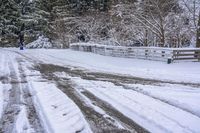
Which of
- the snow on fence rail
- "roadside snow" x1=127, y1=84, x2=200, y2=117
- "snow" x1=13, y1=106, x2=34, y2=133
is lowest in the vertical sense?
"roadside snow" x1=127, y1=84, x2=200, y2=117

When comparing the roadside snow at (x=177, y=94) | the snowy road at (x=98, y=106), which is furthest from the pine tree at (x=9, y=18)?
the roadside snow at (x=177, y=94)

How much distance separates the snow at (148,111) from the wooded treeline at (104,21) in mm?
14992

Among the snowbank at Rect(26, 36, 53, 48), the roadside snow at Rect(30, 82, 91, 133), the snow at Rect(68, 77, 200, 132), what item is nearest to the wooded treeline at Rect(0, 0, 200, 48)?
the snowbank at Rect(26, 36, 53, 48)

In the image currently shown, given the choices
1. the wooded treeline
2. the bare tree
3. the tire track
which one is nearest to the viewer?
the tire track

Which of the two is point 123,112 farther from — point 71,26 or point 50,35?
point 50,35

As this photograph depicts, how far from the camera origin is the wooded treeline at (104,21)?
2847 centimetres

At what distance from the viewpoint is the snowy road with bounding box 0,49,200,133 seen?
7227mm

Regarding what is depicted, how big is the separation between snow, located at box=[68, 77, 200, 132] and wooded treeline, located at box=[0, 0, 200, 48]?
14992 mm

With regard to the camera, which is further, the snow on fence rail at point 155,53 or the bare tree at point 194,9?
the bare tree at point 194,9

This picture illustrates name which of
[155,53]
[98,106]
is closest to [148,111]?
[98,106]

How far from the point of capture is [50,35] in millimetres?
60812

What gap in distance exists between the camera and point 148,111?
8.58m

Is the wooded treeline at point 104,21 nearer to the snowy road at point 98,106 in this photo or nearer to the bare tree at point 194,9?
the bare tree at point 194,9

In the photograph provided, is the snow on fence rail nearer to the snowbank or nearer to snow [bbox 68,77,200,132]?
snow [bbox 68,77,200,132]
